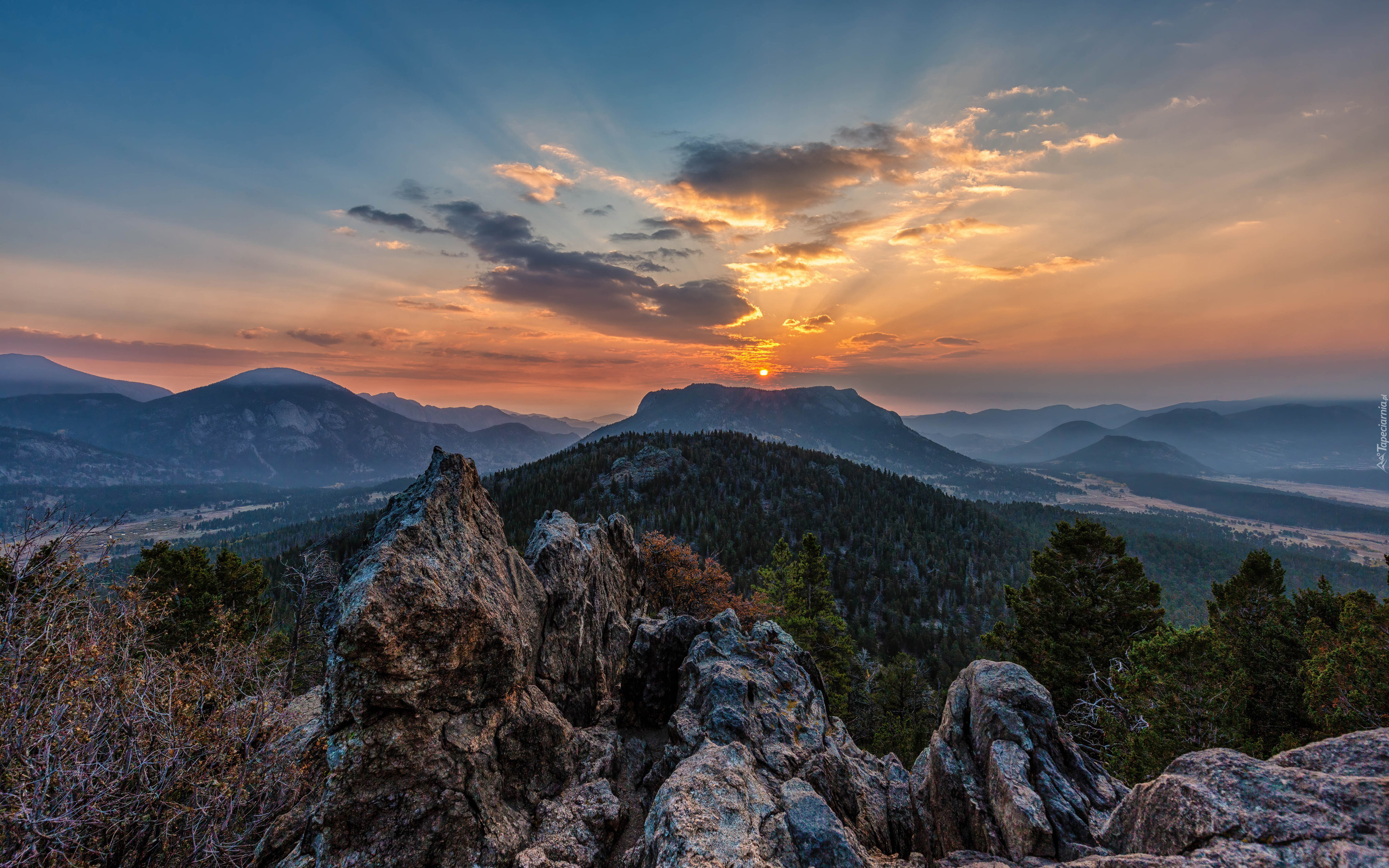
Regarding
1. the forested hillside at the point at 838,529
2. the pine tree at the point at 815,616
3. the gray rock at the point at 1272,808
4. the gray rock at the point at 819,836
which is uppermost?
the gray rock at the point at 1272,808

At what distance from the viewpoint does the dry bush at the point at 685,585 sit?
45500mm

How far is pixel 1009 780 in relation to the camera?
46.2 feet

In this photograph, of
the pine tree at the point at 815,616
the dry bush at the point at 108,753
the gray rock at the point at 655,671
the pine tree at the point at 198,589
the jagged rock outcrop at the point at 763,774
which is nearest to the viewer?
the jagged rock outcrop at the point at 763,774

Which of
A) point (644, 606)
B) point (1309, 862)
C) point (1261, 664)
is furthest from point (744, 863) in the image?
point (1261, 664)

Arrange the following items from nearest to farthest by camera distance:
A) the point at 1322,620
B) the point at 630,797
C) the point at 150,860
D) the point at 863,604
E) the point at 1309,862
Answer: the point at 1309,862 < the point at 150,860 < the point at 630,797 < the point at 1322,620 < the point at 863,604

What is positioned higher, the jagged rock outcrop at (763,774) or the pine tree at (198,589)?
the jagged rock outcrop at (763,774)

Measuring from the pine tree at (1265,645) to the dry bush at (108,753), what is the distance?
120ft

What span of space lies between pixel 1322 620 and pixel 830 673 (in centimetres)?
2947

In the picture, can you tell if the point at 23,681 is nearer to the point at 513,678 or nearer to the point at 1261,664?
the point at 513,678

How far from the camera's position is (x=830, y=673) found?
4291 centimetres

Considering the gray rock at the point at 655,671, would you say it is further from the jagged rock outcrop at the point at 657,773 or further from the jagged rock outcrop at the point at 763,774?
the jagged rock outcrop at the point at 657,773

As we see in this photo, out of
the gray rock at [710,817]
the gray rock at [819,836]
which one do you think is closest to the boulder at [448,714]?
the gray rock at [710,817]

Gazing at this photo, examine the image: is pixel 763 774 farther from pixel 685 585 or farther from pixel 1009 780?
pixel 685 585

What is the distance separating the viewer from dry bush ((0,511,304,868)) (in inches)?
480
